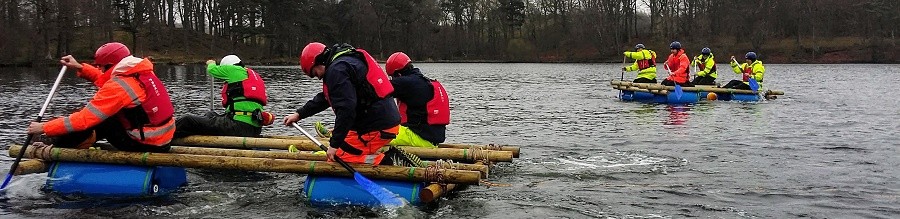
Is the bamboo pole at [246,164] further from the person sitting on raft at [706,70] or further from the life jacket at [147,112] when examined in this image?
the person sitting on raft at [706,70]

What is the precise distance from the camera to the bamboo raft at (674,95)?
26.6 m

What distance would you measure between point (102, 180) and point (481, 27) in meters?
91.0

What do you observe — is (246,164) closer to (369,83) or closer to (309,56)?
(309,56)

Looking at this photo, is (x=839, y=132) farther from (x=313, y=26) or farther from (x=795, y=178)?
(x=313, y=26)

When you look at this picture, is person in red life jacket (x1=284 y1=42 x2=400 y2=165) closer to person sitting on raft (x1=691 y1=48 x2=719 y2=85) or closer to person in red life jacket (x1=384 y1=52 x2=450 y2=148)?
person in red life jacket (x1=384 y1=52 x2=450 y2=148)

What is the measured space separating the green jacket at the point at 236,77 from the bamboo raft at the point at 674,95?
57.1 feet

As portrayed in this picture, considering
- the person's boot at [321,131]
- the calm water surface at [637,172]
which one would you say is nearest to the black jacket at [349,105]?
the calm water surface at [637,172]

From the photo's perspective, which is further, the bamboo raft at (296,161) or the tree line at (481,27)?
the tree line at (481,27)

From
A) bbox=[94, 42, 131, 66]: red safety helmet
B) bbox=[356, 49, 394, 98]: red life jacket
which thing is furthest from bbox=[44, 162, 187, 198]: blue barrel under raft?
bbox=[356, 49, 394, 98]: red life jacket

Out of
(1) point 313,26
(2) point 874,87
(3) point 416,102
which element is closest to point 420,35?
(1) point 313,26

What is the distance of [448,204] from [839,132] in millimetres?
11781

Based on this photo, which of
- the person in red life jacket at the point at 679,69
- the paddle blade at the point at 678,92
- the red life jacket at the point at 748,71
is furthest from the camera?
the red life jacket at the point at 748,71

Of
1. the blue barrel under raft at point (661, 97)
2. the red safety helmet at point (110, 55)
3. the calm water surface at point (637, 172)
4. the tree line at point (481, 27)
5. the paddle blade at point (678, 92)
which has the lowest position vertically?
the calm water surface at point (637, 172)

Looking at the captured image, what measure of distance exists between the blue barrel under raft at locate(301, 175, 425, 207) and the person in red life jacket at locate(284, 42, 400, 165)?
0.30m
